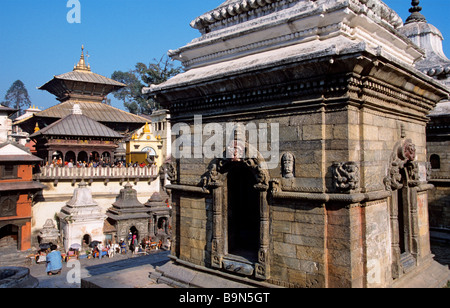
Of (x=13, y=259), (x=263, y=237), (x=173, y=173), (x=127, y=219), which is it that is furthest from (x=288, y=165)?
(x=127, y=219)

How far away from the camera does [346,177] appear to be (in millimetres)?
5406

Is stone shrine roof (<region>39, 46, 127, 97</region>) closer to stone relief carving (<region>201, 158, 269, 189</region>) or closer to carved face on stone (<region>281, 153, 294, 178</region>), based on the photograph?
stone relief carving (<region>201, 158, 269, 189</region>)

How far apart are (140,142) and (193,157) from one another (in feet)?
89.7

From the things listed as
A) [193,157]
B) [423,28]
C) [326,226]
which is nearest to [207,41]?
[193,157]

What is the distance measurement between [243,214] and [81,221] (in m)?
15.9

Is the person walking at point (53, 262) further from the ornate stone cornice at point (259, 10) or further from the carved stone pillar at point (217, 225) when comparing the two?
the ornate stone cornice at point (259, 10)

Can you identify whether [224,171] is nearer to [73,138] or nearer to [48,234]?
[48,234]

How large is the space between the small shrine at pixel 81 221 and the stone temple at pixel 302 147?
1516cm

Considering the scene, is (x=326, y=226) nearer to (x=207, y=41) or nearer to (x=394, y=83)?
(x=394, y=83)

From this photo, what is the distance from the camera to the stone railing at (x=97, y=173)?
2470 cm

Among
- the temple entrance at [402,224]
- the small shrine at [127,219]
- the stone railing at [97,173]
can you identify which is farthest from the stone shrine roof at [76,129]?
the temple entrance at [402,224]

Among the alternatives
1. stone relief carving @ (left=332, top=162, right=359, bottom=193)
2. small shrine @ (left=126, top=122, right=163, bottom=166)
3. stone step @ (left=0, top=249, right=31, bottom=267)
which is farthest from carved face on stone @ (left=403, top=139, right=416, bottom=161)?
small shrine @ (left=126, top=122, right=163, bottom=166)

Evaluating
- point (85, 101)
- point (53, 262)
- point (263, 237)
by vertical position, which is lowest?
point (53, 262)

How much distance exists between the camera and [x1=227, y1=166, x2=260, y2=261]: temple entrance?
23.4 feet
